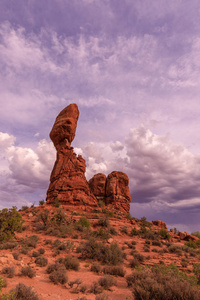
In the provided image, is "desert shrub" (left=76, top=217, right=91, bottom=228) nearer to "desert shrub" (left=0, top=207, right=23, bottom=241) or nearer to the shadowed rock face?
"desert shrub" (left=0, top=207, right=23, bottom=241)

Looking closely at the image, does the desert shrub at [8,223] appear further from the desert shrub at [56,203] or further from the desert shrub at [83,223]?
the desert shrub at [56,203]

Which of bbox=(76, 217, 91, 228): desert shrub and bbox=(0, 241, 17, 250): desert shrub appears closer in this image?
bbox=(0, 241, 17, 250): desert shrub

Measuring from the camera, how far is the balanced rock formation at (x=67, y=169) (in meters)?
33.8

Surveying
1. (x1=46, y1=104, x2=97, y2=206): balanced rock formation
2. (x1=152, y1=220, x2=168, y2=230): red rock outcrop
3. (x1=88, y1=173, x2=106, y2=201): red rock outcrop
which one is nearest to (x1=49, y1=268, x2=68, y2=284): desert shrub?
(x1=46, y1=104, x2=97, y2=206): balanced rock formation

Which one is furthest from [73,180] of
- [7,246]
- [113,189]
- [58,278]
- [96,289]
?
[96,289]

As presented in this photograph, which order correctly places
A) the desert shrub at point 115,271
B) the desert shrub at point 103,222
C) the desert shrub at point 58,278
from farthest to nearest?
the desert shrub at point 103,222, the desert shrub at point 115,271, the desert shrub at point 58,278

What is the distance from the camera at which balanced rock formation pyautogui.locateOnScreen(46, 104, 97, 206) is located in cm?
3378

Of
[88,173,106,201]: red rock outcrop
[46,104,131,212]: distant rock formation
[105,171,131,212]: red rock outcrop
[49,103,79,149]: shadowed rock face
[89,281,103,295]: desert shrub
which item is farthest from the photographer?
[88,173,106,201]: red rock outcrop

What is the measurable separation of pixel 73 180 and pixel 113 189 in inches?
510

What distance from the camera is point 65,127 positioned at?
128 ft

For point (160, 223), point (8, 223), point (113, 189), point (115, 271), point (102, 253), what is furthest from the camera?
point (113, 189)

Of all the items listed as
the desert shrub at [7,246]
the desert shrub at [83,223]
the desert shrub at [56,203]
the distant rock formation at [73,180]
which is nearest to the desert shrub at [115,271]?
the desert shrub at [7,246]

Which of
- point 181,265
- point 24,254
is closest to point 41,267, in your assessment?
point 24,254

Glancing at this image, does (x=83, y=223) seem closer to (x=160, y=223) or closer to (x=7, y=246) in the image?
(x=7, y=246)
